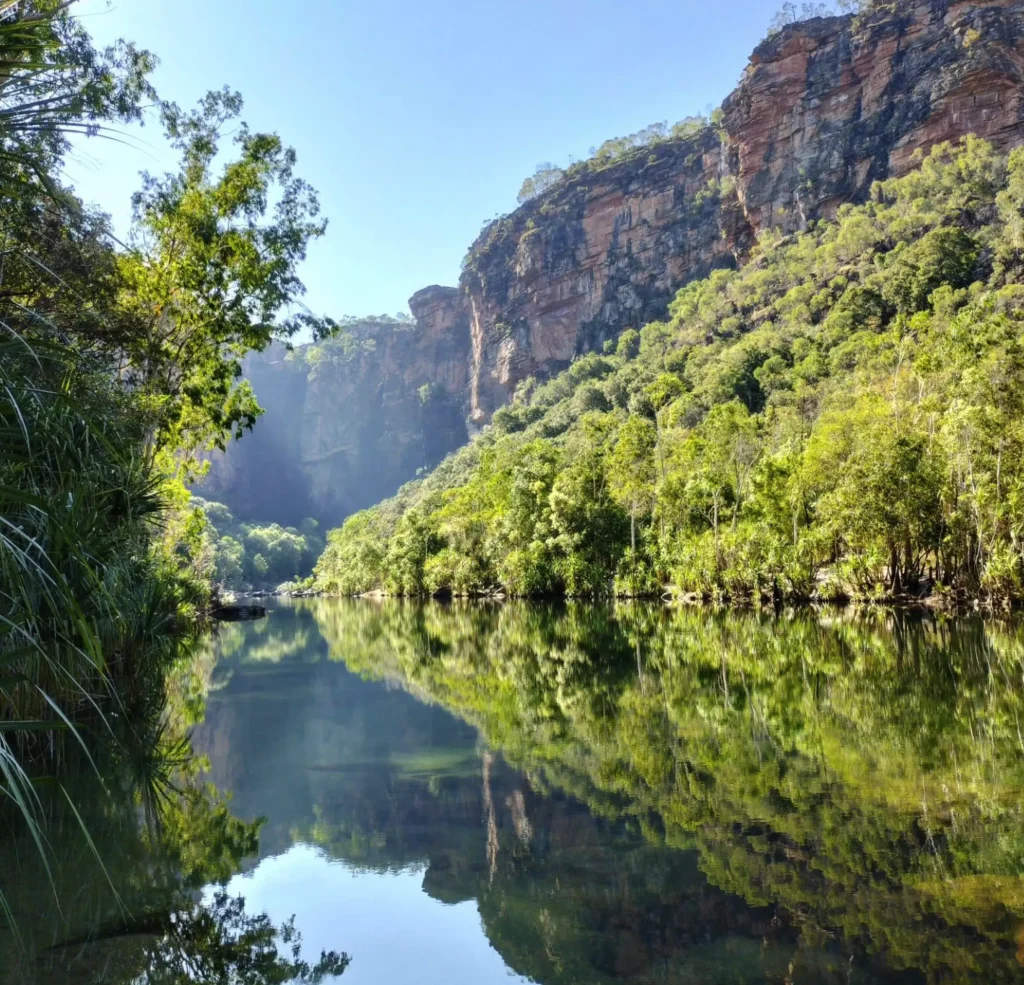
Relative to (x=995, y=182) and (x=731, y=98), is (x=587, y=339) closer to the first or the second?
(x=731, y=98)

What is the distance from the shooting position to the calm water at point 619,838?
12.2ft

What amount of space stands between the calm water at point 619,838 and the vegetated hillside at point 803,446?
10784mm

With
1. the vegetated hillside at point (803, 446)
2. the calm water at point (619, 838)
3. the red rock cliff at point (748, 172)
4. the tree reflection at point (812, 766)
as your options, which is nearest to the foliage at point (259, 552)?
the vegetated hillside at point (803, 446)

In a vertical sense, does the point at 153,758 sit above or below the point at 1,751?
below

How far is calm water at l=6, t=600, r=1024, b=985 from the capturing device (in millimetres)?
3729

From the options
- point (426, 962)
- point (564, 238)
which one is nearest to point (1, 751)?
point (426, 962)

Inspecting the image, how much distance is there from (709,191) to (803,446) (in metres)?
71.9

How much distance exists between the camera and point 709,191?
9338 centimetres

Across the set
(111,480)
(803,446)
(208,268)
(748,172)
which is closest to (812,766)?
(111,480)

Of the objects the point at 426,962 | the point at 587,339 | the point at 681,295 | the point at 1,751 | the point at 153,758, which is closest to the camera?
the point at 1,751

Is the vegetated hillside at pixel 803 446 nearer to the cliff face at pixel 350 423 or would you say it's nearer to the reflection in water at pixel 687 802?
the reflection in water at pixel 687 802

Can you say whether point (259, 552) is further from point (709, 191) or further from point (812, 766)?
point (812, 766)

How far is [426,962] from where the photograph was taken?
405 centimetres

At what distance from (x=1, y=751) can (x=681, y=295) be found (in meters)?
87.7
